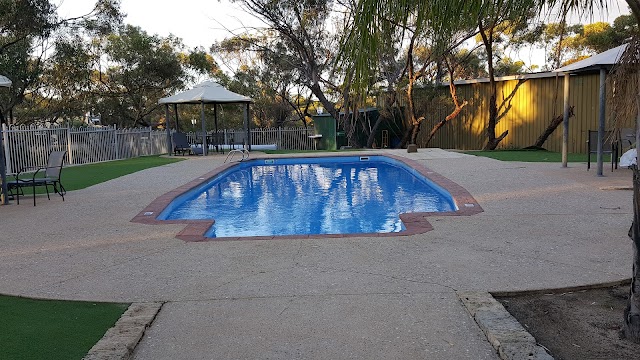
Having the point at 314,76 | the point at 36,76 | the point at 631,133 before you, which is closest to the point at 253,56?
the point at 314,76

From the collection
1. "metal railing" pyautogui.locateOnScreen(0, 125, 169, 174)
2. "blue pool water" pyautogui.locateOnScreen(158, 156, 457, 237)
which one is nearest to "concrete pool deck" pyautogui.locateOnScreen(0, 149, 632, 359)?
"blue pool water" pyautogui.locateOnScreen(158, 156, 457, 237)

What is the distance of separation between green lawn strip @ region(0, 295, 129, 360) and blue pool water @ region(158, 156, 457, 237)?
135 inches

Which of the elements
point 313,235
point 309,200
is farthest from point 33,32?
point 313,235

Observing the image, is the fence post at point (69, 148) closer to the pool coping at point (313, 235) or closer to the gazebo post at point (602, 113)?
the pool coping at point (313, 235)

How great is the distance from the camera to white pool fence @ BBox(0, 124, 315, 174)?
13.8m

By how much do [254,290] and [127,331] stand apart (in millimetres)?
1051

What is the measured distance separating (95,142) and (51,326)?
15.7 metres

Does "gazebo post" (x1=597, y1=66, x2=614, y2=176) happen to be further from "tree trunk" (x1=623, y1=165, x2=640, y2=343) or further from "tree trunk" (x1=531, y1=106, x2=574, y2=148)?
"tree trunk" (x1=531, y1=106, x2=574, y2=148)

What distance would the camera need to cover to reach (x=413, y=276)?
13.5 feet

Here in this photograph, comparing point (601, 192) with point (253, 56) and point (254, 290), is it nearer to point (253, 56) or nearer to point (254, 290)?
point (254, 290)

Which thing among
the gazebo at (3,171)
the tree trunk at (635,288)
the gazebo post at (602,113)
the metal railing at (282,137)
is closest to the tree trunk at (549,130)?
the gazebo post at (602,113)

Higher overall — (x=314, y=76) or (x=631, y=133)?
(x=314, y=76)

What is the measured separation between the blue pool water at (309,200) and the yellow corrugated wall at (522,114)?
26.5 ft

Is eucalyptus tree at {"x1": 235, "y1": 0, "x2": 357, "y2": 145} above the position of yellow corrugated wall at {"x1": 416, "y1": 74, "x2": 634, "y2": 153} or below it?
above
